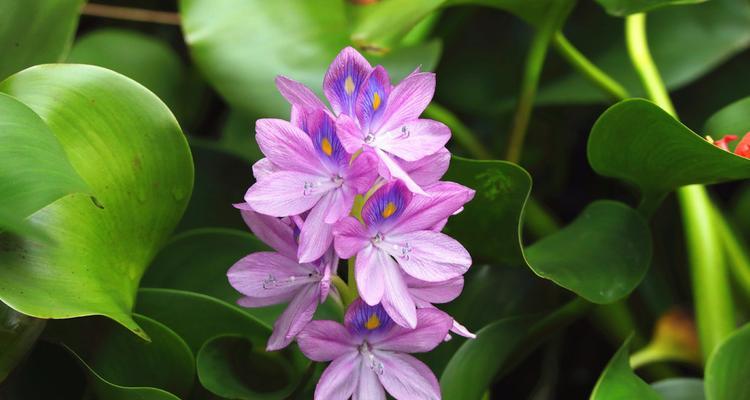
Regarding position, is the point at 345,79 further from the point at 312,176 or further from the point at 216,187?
the point at 216,187

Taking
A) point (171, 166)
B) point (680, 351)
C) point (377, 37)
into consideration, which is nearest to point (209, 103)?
point (377, 37)

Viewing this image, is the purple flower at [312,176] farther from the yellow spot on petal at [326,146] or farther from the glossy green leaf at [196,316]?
the glossy green leaf at [196,316]

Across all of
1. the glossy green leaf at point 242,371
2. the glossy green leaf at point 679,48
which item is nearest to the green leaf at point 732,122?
the glossy green leaf at point 679,48

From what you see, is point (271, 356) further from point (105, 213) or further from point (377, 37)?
point (377, 37)

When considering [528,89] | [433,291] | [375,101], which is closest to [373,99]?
[375,101]

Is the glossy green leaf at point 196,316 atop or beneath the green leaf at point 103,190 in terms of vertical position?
beneath

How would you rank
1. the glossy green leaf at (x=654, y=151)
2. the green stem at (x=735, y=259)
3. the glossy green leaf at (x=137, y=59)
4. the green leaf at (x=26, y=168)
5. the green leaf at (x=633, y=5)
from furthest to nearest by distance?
1. the glossy green leaf at (x=137, y=59)
2. the green stem at (x=735, y=259)
3. the green leaf at (x=633, y=5)
4. the glossy green leaf at (x=654, y=151)
5. the green leaf at (x=26, y=168)
